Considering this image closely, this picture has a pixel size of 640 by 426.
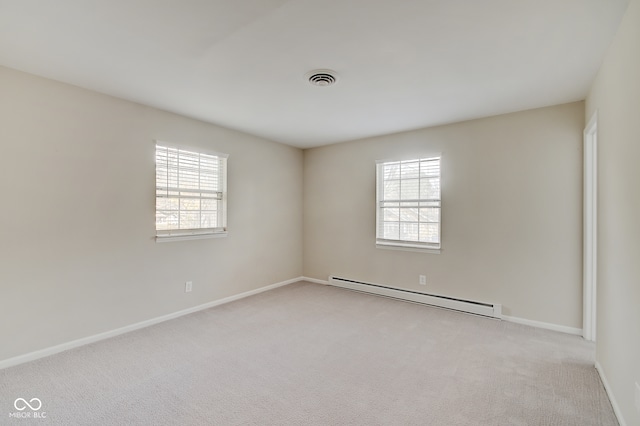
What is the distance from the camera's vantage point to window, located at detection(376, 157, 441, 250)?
4.10 m

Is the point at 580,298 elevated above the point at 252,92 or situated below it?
below

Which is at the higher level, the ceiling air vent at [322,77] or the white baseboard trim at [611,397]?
the ceiling air vent at [322,77]

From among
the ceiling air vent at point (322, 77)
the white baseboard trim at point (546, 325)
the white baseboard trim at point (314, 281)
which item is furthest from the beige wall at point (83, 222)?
the white baseboard trim at point (546, 325)

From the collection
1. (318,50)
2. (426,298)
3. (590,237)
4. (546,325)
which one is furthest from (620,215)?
(426,298)

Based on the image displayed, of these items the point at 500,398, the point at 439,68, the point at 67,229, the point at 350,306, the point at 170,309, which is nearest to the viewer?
the point at 500,398

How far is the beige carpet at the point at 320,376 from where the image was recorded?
6.12 ft

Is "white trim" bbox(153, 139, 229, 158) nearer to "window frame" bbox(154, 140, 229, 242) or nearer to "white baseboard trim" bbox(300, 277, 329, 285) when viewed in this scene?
"window frame" bbox(154, 140, 229, 242)

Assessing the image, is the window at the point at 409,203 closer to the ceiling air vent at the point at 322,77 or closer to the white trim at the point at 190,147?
the ceiling air vent at the point at 322,77

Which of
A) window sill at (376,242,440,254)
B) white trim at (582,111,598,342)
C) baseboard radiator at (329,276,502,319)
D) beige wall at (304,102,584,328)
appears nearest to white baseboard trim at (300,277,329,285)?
baseboard radiator at (329,276,502,319)

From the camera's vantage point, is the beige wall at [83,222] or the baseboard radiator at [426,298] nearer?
the beige wall at [83,222]

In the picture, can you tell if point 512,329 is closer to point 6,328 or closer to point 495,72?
point 495,72

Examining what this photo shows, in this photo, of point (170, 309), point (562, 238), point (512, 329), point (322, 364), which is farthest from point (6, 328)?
point (562, 238)

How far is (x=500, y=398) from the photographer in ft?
6.64

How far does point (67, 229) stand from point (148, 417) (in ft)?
6.38
